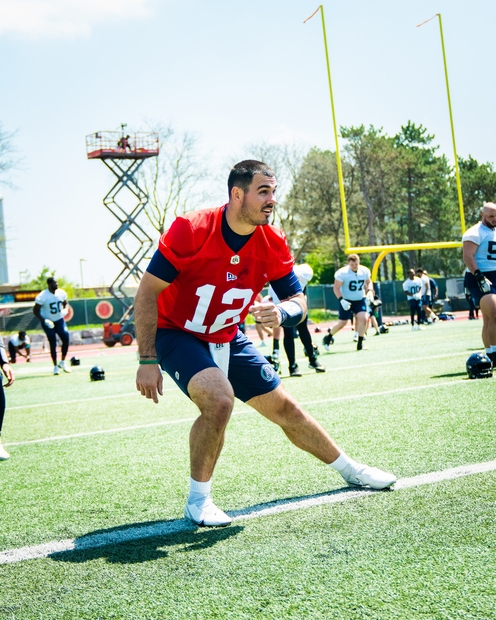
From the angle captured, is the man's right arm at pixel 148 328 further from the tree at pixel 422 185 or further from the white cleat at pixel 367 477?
the tree at pixel 422 185

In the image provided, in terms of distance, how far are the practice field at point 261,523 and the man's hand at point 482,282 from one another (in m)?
1.77

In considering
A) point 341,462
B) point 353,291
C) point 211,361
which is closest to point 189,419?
point 341,462

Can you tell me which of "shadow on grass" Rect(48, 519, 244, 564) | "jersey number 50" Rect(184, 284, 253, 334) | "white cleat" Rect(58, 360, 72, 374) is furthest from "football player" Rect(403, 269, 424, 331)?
"shadow on grass" Rect(48, 519, 244, 564)

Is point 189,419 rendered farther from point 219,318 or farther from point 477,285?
point 477,285

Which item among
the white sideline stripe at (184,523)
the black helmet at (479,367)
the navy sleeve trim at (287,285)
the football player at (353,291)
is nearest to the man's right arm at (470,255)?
the black helmet at (479,367)

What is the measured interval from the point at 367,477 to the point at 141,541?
133 cm

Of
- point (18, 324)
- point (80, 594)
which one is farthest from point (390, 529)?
point (18, 324)

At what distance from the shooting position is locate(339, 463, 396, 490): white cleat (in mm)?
4141

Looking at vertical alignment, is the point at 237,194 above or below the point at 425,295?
above

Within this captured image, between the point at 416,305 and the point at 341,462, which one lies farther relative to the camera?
the point at 416,305

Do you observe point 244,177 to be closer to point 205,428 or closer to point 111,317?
point 205,428

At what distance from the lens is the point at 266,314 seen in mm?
3863

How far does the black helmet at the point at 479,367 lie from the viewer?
8297mm

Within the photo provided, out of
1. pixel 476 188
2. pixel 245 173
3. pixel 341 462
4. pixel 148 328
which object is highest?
pixel 476 188
